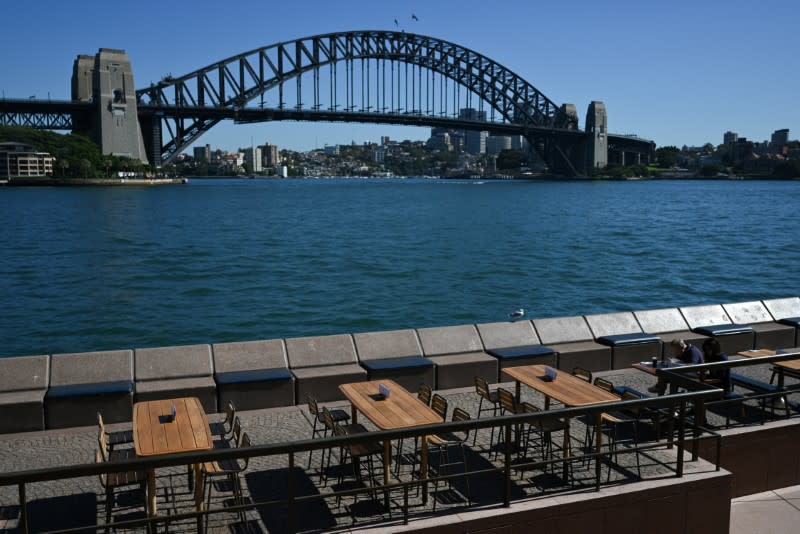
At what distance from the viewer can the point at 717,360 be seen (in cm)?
721

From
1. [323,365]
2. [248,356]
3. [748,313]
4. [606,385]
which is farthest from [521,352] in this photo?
[748,313]

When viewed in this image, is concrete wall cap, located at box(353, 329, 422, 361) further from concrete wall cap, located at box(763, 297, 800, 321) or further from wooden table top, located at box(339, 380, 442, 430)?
concrete wall cap, located at box(763, 297, 800, 321)

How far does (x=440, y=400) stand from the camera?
20.2ft

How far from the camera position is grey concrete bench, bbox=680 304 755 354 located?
10.3 meters

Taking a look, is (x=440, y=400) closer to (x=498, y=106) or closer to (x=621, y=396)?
(x=621, y=396)

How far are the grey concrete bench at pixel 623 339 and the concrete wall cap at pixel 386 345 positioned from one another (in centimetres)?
230

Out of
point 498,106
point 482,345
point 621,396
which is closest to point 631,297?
point 482,345

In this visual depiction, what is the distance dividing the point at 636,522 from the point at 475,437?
57.0 inches

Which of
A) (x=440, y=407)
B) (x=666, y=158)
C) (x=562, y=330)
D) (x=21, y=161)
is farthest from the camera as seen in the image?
(x=666, y=158)

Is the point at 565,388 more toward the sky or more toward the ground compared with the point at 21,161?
more toward the ground

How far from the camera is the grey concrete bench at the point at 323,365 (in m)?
7.92

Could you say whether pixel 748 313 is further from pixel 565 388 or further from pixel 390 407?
pixel 390 407

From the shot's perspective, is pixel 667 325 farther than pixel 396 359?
Yes

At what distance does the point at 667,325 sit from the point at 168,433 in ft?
23.7
